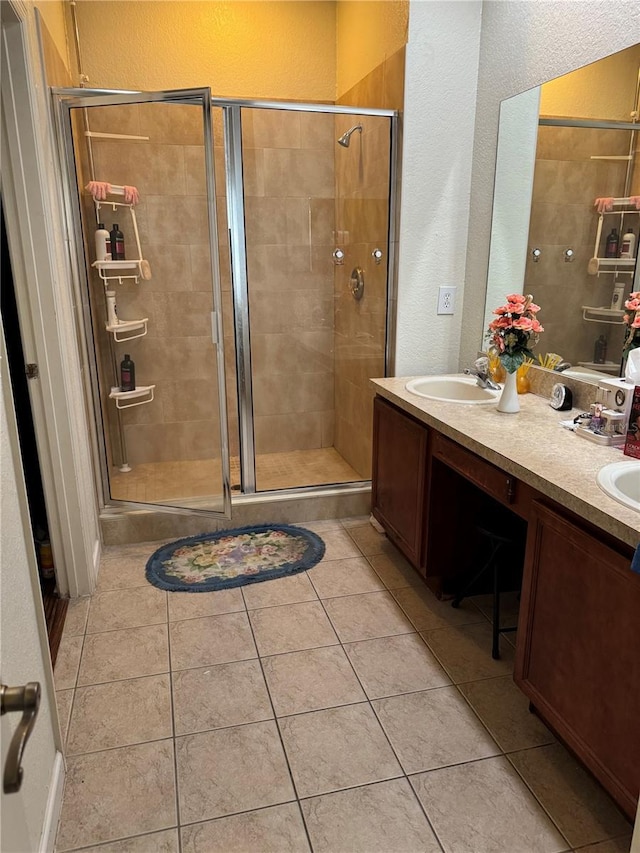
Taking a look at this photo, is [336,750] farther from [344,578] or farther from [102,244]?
[102,244]

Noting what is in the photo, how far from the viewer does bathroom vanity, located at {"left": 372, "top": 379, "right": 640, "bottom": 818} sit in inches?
54.4

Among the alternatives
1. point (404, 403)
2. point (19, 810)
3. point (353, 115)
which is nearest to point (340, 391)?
point (404, 403)

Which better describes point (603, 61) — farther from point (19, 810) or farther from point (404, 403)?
point (19, 810)

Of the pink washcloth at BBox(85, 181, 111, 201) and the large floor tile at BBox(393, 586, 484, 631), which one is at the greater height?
the pink washcloth at BBox(85, 181, 111, 201)

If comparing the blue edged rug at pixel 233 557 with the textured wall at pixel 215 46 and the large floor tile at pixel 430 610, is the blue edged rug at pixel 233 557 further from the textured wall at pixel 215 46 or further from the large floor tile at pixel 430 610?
the textured wall at pixel 215 46

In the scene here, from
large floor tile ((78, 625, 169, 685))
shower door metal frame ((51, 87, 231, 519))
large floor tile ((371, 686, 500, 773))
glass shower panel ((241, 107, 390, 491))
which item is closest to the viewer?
large floor tile ((371, 686, 500, 773))

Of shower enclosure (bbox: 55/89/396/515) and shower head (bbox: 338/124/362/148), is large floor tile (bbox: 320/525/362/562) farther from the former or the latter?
shower head (bbox: 338/124/362/148)

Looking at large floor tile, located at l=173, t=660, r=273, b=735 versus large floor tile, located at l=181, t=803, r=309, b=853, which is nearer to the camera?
large floor tile, located at l=181, t=803, r=309, b=853

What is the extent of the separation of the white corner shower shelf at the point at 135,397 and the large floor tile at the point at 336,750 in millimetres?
1866

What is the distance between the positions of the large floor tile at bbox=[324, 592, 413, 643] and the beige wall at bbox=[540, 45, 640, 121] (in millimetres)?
1964

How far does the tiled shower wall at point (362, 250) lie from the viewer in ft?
9.78

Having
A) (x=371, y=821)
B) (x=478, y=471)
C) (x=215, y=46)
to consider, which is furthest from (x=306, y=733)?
(x=215, y=46)

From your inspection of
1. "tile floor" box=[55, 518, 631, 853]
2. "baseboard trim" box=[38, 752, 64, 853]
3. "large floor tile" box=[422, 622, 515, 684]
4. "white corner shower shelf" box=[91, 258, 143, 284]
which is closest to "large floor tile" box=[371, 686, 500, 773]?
"tile floor" box=[55, 518, 631, 853]

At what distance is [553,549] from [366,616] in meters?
1.01
